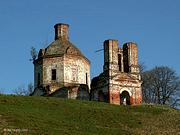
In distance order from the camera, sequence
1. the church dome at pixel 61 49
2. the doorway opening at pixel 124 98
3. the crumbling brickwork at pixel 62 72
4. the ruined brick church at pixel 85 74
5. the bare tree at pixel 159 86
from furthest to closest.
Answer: the bare tree at pixel 159 86
the church dome at pixel 61 49
the crumbling brickwork at pixel 62 72
the doorway opening at pixel 124 98
the ruined brick church at pixel 85 74

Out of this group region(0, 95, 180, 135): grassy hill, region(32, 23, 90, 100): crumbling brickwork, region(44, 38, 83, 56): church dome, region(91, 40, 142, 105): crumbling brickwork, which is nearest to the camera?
region(0, 95, 180, 135): grassy hill

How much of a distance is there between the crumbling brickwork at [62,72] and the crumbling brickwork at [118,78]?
5.65 ft

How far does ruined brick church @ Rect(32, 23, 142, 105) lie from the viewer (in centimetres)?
4816

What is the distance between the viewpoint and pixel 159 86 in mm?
63000

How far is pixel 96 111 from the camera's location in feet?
117

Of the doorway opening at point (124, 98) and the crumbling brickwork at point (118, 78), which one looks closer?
the crumbling brickwork at point (118, 78)

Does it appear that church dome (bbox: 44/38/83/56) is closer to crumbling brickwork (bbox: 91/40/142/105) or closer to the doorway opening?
crumbling brickwork (bbox: 91/40/142/105)

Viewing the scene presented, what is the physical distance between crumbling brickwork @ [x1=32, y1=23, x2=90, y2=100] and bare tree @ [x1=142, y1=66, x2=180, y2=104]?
487 inches

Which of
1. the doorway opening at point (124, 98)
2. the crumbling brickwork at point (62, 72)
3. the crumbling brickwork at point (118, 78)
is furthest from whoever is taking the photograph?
the crumbling brickwork at point (62, 72)

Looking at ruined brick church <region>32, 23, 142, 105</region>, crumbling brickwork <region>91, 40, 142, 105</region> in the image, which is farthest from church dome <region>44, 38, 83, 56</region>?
crumbling brickwork <region>91, 40, 142, 105</region>

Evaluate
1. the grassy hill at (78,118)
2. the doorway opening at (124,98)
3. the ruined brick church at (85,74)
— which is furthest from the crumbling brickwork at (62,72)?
the grassy hill at (78,118)

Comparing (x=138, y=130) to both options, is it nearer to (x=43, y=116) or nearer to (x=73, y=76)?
(x=43, y=116)

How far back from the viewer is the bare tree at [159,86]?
206ft

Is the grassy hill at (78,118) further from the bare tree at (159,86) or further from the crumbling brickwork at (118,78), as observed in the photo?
A: the bare tree at (159,86)
